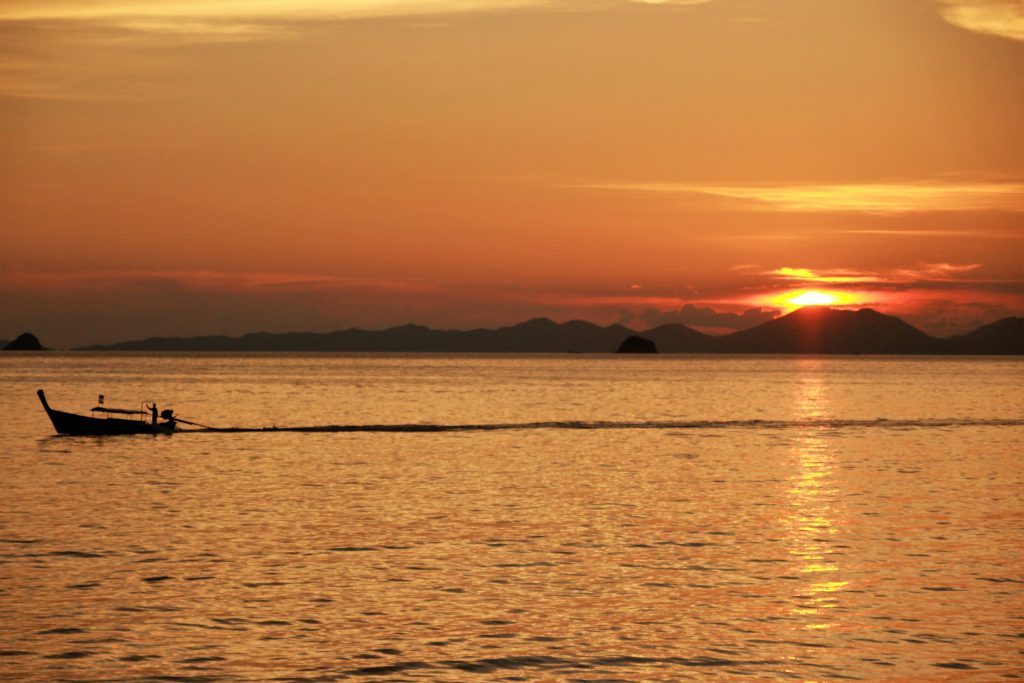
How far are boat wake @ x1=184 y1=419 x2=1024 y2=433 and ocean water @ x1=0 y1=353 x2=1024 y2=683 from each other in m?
14.0

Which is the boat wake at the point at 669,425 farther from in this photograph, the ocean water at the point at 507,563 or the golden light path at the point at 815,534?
the golden light path at the point at 815,534

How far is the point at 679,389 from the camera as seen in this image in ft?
619

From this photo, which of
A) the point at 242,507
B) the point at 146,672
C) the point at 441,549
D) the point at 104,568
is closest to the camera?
the point at 146,672

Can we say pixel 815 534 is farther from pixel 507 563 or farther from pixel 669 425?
pixel 669 425

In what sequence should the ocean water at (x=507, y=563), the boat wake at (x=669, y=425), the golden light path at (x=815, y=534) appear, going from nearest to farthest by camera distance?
1. the ocean water at (x=507, y=563)
2. the golden light path at (x=815, y=534)
3. the boat wake at (x=669, y=425)

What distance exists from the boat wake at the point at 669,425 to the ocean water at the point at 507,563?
1403 centimetres

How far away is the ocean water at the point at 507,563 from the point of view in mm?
22812

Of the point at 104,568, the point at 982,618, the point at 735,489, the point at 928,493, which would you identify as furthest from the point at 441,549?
the point at 928,493

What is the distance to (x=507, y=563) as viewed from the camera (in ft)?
105

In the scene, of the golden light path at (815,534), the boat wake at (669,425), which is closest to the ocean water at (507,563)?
the golden light path at (815,534)

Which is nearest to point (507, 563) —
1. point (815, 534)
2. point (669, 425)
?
Result: point (815, 534)

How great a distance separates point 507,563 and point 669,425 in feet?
219

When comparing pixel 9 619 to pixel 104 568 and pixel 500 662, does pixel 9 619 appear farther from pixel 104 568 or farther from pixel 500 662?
pixel 500 662

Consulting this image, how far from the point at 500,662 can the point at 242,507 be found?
77.9 ft
